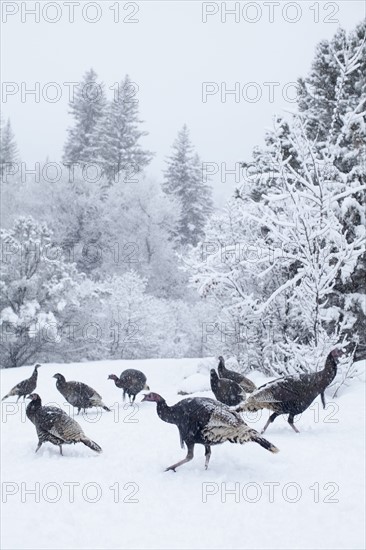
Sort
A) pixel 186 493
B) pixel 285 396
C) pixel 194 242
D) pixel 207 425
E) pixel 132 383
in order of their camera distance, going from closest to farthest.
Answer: pixel 186 493, pixel 207 425, pixel 285 396, pixel 132 383, pixel 194 242

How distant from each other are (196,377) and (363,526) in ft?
35.3

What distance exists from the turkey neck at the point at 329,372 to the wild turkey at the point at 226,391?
7.26 feet

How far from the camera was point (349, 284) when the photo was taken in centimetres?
1562

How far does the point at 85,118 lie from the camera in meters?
56.7

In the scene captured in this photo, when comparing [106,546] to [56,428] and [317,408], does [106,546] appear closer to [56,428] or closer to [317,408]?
[56,428]

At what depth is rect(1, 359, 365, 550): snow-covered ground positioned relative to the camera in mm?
4297

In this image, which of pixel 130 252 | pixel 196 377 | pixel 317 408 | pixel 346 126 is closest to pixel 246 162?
pixel 346 126

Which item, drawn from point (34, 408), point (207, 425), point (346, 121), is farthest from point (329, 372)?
point (346, 121)

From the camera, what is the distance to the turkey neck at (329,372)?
24.8 feet

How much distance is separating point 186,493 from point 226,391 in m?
4.38

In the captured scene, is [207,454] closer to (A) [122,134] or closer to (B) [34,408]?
(B) [34,408]

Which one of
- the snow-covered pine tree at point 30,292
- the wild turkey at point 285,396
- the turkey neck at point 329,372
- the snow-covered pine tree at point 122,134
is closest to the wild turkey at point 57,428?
the wild turkey at point 285,396

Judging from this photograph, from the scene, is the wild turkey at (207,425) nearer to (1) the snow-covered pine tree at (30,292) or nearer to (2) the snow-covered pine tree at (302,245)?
(2) the snow-covered pine tree at (302,245)

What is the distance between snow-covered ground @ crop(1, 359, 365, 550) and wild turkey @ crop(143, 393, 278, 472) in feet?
1.26
